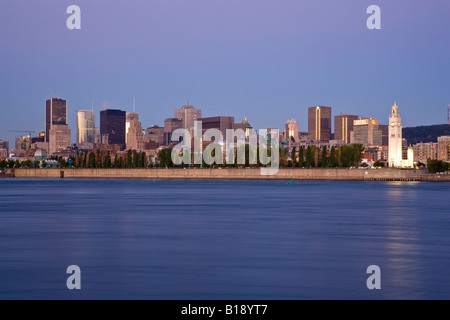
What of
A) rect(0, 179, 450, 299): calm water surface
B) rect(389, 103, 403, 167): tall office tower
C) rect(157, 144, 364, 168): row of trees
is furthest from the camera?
rect(389, 103, 403, 167): tall office tower

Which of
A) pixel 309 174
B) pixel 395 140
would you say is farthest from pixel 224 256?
pixel 395 140

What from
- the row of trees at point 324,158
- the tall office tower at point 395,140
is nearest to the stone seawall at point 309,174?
the row of trees at point 324,158

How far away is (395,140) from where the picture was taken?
19250cm

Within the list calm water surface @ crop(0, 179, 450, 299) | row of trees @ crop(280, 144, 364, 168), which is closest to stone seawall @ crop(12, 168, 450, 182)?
row of trees @ crop(280, 144, 364, 168)

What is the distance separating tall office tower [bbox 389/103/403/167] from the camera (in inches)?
7461

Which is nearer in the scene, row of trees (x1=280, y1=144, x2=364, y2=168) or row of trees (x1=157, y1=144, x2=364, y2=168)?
row of trees (x1=280, y1=144, x2=364, y2=168)

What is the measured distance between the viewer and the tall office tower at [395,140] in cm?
18950

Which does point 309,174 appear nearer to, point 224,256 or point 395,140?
point 395,140

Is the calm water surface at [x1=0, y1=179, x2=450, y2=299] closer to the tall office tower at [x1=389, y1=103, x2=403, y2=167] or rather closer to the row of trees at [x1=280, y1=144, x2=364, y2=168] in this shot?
the row of trees at [x1=280, y1=144, x2=364, y2=168]
